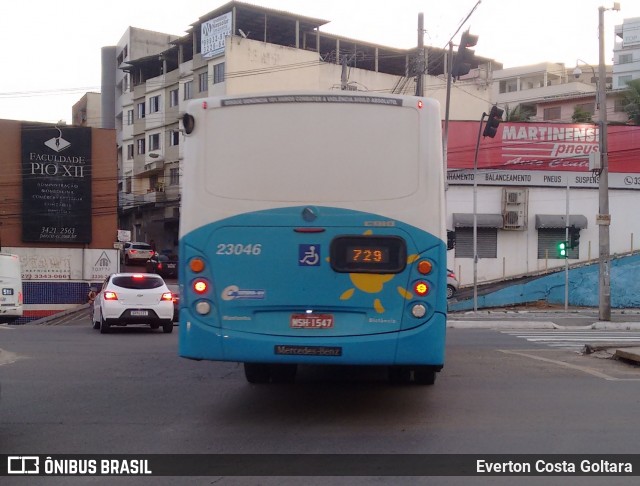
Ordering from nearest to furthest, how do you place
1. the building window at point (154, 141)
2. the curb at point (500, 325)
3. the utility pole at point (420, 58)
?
1. the curb at point (500, 325)
2. the utility pole at point (420, 58)
3. the building window at point (154, 141)

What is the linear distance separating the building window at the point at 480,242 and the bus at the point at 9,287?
2254 cm

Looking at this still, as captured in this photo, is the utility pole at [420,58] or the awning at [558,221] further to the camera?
the awning at [558,221]

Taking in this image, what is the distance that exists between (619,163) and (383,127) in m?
36.1

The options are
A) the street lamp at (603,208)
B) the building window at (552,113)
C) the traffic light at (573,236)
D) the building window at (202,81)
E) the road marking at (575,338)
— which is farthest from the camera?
the building window at (552,113)

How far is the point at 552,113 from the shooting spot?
68.9 m

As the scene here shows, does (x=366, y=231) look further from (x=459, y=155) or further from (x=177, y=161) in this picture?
(x=177, y=161)

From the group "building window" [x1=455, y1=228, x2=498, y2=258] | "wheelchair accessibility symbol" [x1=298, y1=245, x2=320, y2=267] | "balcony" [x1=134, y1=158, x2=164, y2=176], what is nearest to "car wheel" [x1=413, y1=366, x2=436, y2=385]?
"wheelchair accessibility symbol" [x1=298, y1=245, x2=320, y2=267]

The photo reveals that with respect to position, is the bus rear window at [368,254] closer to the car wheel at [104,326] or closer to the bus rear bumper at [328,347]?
the bus rear bumper at [328,347]

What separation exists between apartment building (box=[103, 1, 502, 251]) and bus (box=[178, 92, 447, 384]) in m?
39.2

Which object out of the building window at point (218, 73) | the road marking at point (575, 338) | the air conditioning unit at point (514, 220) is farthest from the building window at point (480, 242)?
the building window at point (218, 73)

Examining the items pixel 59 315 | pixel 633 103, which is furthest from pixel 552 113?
pixel 59 315

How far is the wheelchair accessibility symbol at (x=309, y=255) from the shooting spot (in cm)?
753

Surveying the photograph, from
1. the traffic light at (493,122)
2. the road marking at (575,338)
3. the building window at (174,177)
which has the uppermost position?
the building window at (174,177)

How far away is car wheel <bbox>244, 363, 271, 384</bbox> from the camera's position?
32.9 ft
